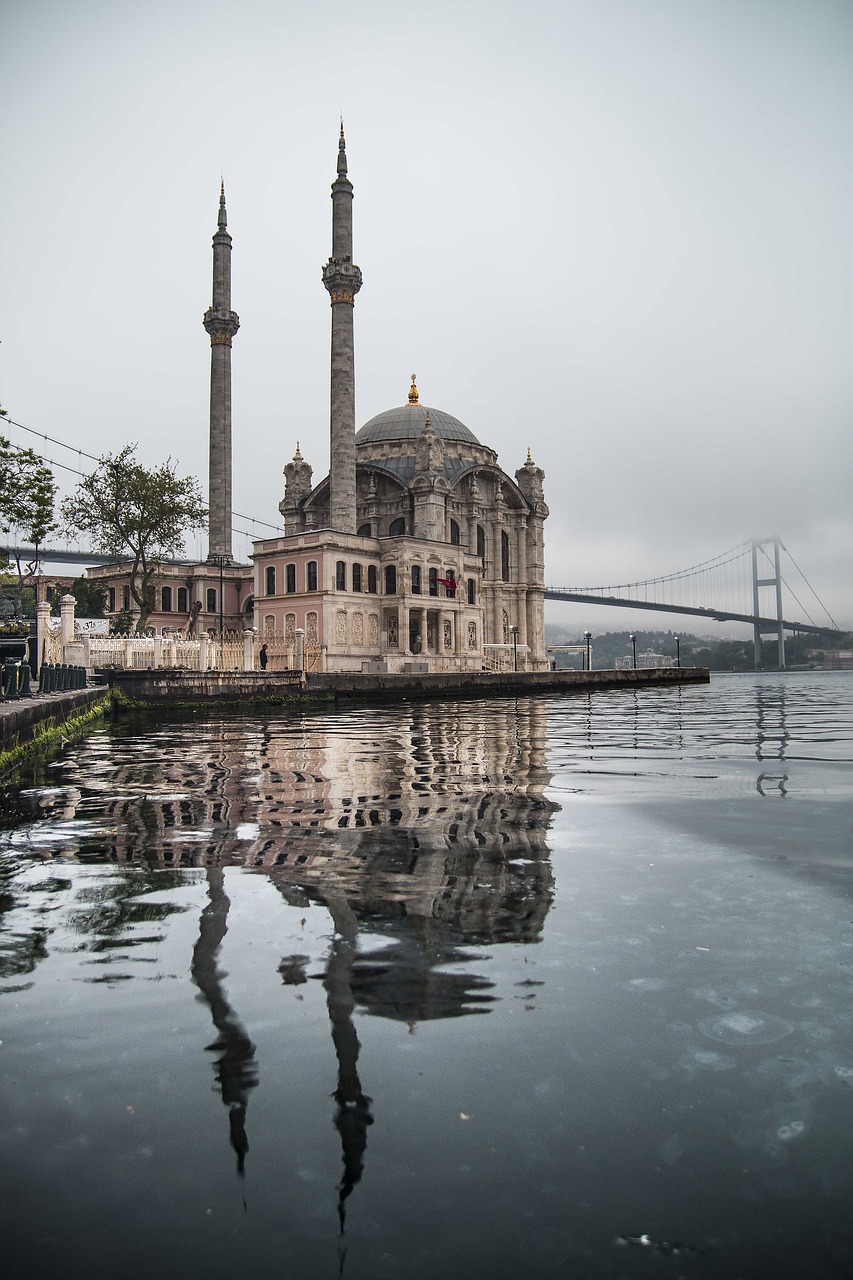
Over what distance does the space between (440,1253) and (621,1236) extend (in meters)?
0.35

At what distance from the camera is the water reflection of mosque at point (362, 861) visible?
8.31 ft

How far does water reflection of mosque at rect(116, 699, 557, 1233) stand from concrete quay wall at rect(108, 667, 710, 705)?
1508 centimetres

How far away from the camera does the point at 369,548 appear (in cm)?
4553

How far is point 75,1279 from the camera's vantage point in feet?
5.02

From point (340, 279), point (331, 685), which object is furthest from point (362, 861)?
point (340, 279)

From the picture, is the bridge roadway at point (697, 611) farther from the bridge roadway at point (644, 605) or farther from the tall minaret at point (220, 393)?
the tall minaret at point (220, 393)

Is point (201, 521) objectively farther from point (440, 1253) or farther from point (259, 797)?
point (440, 1253)

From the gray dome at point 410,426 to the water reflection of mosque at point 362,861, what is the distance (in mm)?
54446

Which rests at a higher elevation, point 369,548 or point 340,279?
point 340,279

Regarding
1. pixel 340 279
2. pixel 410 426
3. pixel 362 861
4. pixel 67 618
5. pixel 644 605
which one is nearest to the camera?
pixel 362 861

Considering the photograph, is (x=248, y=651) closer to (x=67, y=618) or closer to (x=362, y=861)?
(x=67, y=618)

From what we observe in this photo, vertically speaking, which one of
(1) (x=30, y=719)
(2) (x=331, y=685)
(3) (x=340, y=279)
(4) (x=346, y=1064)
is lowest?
(4) (x=346, y=1064)

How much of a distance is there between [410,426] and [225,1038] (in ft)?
204

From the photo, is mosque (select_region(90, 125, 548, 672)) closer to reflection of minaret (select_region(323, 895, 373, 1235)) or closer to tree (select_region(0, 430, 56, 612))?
tree (select_region(0, 430, 56, 612))
